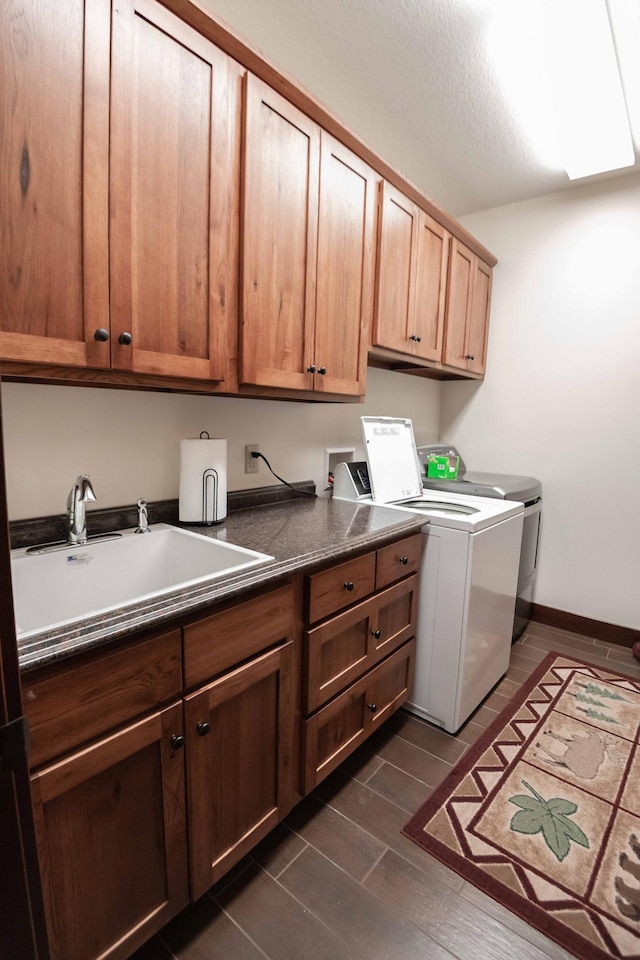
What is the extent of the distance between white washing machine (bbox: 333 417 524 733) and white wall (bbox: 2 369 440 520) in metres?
0.30

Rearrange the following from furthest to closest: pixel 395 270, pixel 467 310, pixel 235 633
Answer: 1. pixel 467 310
2. pixel 395 270
3. pixel 235 633

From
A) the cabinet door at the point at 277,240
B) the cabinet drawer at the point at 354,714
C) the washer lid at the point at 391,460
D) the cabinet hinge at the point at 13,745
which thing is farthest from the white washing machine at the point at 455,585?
the cabinet hinge at the point at 13,745

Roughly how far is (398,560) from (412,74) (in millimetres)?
1905

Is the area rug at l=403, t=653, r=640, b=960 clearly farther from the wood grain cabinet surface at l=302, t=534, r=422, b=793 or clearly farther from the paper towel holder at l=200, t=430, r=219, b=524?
the paper towel holder at l=200, t=430, r=219, b=524

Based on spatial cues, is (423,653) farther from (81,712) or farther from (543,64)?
(543,64)

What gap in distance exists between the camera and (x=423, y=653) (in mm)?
1888

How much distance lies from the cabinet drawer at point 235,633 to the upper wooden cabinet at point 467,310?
186 centimetres

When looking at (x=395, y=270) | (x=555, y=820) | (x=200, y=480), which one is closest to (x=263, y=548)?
(x=200, y=480)

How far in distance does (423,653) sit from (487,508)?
70 centimetres

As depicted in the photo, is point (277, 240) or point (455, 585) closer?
point (277, 240)

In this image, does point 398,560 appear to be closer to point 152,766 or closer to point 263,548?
point 263,548

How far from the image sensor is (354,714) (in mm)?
1548

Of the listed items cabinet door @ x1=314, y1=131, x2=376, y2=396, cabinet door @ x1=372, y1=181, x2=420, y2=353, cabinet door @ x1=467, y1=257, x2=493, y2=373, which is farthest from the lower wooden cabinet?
cabinet door @ x1=467, y1=257, x2=493, y2=373

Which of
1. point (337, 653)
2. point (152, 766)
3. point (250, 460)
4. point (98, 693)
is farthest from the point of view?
point (250, 460)
